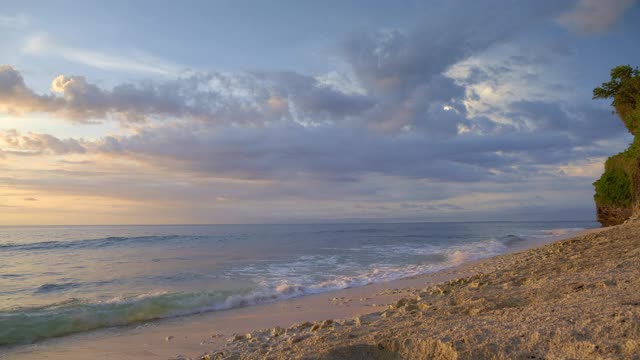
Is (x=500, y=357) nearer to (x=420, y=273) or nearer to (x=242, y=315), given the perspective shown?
(x=242, y=315)

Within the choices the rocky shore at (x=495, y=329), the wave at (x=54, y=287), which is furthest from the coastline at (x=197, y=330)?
the wave at (x=54, y=287)

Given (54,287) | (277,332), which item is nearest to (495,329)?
(277,332)

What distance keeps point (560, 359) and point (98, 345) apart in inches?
260

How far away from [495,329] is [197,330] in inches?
206

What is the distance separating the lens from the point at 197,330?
7.30 meters

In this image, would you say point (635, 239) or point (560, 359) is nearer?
point (560, 359)

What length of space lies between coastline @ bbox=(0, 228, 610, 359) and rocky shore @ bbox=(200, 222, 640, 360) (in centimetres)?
76

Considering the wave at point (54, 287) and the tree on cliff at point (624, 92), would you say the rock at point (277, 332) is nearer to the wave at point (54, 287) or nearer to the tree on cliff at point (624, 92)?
the wave at point (54, 287)

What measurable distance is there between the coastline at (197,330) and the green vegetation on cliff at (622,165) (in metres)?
19.4

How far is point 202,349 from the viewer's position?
5.88 metres

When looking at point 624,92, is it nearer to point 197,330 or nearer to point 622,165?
point 622,165

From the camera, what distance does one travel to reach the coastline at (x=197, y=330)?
619 cm

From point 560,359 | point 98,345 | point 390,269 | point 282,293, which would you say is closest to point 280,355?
point 560,359

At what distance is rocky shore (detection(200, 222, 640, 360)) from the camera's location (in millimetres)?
3387
